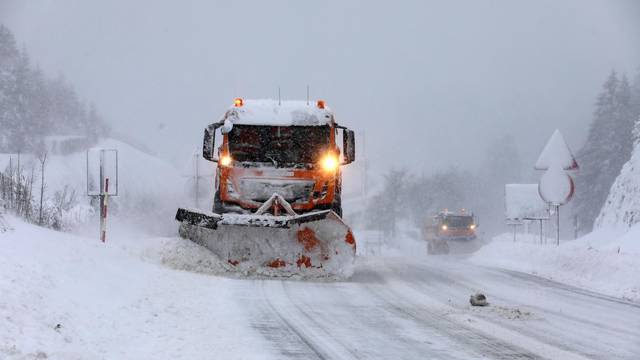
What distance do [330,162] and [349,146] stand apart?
45 cm

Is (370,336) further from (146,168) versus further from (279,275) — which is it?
(146,168)

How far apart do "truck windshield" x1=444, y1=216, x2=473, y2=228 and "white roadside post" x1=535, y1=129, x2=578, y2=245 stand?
21.2 m

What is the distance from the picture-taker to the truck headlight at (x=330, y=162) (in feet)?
39.3

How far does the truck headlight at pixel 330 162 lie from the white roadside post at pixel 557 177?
957 cm

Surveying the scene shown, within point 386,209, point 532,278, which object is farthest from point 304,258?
point 386,209

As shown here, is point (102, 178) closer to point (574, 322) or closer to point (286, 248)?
point (286, 248)

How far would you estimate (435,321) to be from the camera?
23.4 ft

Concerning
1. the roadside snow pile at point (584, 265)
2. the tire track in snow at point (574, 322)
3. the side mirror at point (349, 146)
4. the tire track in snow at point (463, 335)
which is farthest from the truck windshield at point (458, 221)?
the tire track in snow at point (463, 335)

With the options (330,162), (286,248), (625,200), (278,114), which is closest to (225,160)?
(278,114)

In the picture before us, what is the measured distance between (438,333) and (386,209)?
7713cm

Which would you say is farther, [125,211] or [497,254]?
[125,211]

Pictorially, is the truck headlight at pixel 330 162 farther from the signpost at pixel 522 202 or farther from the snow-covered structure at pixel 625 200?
the signpost at pixel 522 202

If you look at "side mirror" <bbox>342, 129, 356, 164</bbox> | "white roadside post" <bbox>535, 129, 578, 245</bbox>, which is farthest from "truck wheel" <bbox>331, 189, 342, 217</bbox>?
"white roadside post" <bbox>535, 129, 578, 245</bbox>

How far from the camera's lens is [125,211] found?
60.6 m
